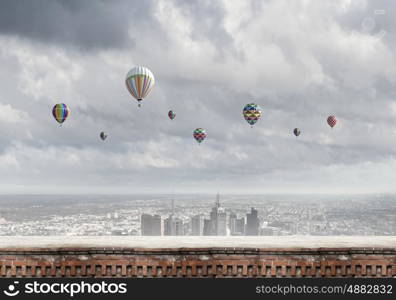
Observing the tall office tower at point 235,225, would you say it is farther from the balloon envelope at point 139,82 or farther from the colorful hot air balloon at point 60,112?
the balloon envelope at point 139,82

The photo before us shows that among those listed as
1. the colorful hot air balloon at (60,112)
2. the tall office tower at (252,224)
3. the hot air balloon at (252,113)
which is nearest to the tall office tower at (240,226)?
the tall office tower at (252,224)

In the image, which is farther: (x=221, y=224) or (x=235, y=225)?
(x=221, y=224)

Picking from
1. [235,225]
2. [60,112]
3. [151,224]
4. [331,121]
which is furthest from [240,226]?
[60,112]

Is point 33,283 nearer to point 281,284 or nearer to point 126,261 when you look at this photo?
point 126,261

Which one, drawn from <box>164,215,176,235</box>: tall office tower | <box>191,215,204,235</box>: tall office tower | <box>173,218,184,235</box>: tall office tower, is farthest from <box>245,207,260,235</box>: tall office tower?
<box>164,215,176,235</box>: tall office tower

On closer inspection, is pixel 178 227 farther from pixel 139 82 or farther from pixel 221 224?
pixel 139 82

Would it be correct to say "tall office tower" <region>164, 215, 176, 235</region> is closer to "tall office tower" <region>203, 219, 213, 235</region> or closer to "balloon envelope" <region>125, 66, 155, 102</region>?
"tall office tower" <region>203, 219, 213, 235</region>
